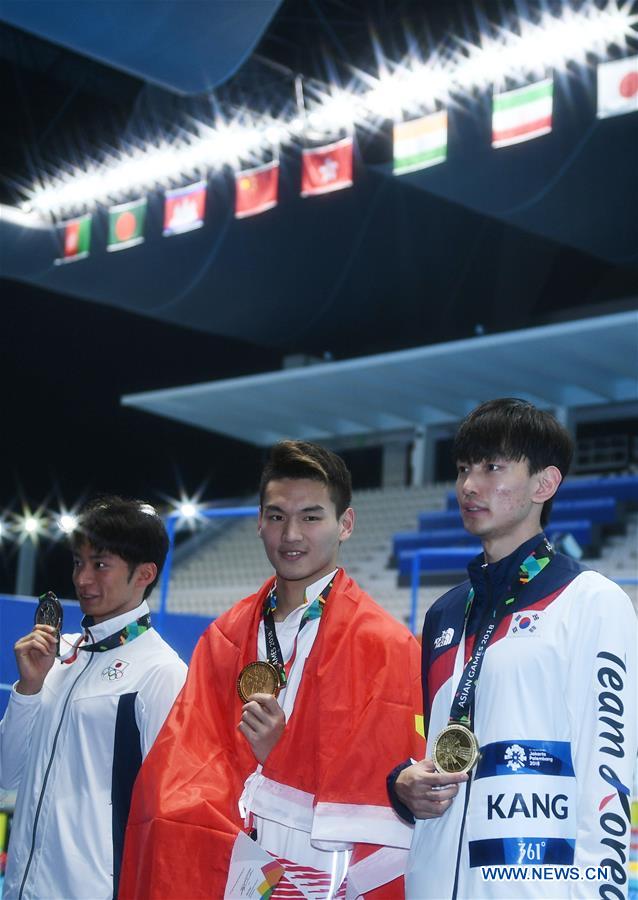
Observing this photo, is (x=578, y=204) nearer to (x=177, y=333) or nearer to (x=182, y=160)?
(x=182, y=160)

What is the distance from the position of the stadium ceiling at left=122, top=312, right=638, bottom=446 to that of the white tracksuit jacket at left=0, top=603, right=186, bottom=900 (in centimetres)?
1363

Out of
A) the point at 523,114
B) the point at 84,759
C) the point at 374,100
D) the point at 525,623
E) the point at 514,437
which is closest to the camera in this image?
the point at 525,623

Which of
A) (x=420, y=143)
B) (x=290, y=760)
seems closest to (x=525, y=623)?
(x=290, y=760)

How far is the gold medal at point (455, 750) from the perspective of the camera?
211cm

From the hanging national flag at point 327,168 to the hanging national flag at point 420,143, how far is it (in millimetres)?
1016

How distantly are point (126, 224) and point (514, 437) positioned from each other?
650 inches

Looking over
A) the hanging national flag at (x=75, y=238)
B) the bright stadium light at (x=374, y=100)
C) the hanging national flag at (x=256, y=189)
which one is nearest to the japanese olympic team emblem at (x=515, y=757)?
the bright stadium light at (x=374, y=100)

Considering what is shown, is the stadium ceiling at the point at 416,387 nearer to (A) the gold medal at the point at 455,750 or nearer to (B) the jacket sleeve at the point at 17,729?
(B) the jacket sleeve at the point at 17,729

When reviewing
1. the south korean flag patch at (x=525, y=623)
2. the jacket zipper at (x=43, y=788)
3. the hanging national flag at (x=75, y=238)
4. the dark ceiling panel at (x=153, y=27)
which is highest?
the hanging national flag at (x=75, y=238)

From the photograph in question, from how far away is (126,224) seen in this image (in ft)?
59.5

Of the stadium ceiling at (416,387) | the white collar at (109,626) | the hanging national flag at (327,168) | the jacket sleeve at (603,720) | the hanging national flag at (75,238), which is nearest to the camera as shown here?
the jacket sleeve at (603,720)

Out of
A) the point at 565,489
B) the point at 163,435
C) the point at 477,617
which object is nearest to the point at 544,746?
the point at 477,617

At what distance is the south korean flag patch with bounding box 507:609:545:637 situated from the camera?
2209 mm

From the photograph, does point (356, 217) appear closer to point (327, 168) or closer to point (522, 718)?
point (327, 168)
